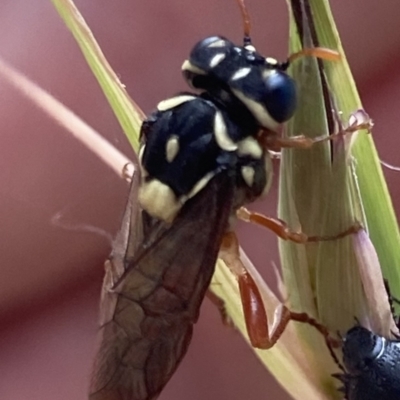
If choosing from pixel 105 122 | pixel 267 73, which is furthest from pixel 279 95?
pixel 105 122

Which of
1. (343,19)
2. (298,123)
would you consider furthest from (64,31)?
(298,123)

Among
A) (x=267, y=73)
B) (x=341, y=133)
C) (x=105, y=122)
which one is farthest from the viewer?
(x=105, y=122)

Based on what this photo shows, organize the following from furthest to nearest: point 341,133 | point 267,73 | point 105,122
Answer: point 105,122
point 267,73
point 341,133

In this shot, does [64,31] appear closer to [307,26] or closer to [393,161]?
[393,161]

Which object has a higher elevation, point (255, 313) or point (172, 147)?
point (172, 147)

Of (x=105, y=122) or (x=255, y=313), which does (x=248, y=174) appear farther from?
(x=105, y=122)
